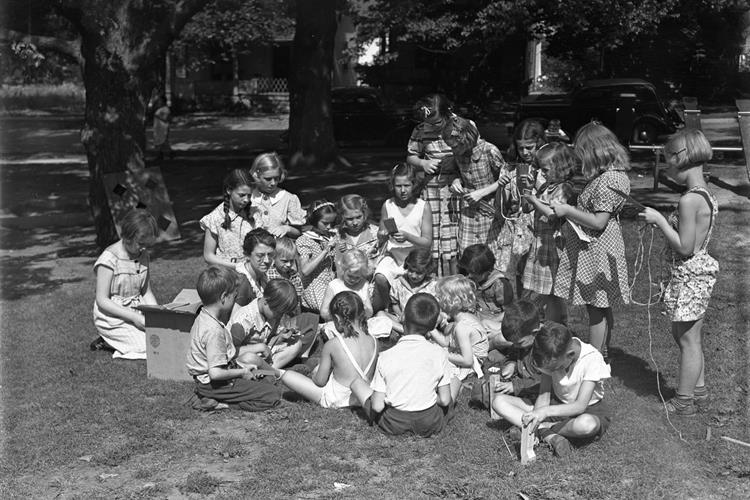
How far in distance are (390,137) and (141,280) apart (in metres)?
16.8

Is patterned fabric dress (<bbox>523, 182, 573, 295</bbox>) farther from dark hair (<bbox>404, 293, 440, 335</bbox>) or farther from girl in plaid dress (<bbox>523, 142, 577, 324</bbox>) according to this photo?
dark hair (<bbox>404, 293, 440, 335</bbox>)

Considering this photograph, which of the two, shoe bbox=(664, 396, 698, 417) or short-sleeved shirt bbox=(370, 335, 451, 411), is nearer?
short-sleeved shirt bbox=(370, 335, 451, 411)

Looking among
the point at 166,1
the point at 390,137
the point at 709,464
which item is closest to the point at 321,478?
the point at 709,464

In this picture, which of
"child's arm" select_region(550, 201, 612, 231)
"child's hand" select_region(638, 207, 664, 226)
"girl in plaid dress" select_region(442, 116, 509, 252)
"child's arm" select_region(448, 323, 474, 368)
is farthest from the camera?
"girl in plaid dress" select_region(442, 116, 509, 252)

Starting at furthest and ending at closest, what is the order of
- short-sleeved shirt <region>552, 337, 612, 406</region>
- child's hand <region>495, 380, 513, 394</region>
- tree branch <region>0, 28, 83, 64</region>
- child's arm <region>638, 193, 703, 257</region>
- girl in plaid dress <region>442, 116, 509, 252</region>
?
tree branch <region>0, 28, 83, 64</region>, girl in plaid dress <region>442, 116, 509, 252</region>, child's hand <region>495, 380, 513, 394</region>, child's arm <region>638, 193, 703, 257</region>, short-sleeved shirt <region>552, 337, 612, 406</region>

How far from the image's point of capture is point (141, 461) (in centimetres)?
516

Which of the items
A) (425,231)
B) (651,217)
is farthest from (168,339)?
(651,217)

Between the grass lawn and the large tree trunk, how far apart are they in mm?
11142

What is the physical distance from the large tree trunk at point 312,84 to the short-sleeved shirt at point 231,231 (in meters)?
10.5

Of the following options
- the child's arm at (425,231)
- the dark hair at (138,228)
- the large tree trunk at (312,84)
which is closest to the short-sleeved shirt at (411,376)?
the child's arm at (425,231)

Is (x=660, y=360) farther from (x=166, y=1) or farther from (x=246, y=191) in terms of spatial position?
(x=166, y=1)

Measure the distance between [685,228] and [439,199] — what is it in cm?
246

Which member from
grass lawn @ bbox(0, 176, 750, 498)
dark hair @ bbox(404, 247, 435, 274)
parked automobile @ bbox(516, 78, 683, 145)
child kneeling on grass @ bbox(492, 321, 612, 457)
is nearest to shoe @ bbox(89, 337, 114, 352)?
grass lawn @ bbox(0, 176, 750, 498)

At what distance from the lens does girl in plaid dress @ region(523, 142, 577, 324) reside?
6.23 metres
